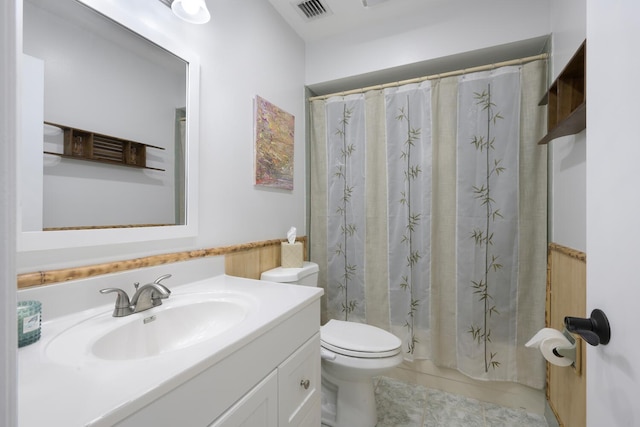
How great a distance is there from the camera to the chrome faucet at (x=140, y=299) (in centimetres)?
89

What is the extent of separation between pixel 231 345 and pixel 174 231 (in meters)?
0.66

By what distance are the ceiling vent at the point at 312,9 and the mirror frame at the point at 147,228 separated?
2.96 feet

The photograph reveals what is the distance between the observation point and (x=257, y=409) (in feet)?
2.58

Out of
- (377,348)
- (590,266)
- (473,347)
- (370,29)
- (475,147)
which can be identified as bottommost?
(473,347)

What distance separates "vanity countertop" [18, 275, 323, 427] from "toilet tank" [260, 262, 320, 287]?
736mm

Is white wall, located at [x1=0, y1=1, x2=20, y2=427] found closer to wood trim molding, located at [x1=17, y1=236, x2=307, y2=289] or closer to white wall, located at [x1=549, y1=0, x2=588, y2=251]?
wood trim molding, located at [x1=17, y1=236, x2=307, y2=289]

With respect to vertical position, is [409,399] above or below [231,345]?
below

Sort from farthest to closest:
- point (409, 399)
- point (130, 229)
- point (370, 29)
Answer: point (370, 29) < point (409, 399) < point (130, 229)

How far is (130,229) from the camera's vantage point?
1.01 meters

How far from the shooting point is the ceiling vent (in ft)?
5.69

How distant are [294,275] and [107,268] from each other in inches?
35.3

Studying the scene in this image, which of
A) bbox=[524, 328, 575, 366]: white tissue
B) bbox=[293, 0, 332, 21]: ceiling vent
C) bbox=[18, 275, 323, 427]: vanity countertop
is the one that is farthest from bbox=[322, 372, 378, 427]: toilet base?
bbox=[293, 0, 332, 21]: ceiling vent

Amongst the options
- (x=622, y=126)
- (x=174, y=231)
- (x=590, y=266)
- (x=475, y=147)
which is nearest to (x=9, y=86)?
(x=622, y=126)

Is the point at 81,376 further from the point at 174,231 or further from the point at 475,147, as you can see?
the point at 475,147
